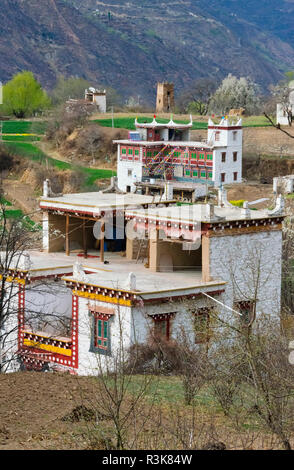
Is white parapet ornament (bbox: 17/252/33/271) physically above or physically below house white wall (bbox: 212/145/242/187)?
above

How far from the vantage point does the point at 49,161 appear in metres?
78.9

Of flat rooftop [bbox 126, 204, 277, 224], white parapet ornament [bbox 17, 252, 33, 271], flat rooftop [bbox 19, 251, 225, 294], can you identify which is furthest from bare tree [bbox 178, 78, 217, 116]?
white parapet ornament [bbox 17, 252, 33, 271]

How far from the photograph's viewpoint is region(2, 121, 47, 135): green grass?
9145 cm

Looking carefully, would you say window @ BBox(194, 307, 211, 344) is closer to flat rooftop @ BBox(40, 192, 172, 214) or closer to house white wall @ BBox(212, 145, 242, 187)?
flat rooftop @ BBox(40, 192, 172, 214)

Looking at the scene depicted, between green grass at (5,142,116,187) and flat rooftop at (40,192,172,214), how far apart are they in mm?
35571

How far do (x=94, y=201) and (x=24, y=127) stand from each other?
6392 centimetres

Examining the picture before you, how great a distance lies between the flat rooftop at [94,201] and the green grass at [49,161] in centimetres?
3557

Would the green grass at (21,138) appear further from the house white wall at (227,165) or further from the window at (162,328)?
the window at (162,328)

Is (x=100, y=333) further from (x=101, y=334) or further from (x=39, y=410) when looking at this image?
(x=39, y=410)

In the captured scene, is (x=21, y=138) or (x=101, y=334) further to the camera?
(x=21, y=138)

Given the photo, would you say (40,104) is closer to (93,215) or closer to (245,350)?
(93,215)

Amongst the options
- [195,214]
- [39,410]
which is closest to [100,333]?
[195,214]

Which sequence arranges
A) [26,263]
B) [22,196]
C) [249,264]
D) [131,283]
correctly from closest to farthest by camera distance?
[131,283]
[249,264]
[26,263]
[22,196]

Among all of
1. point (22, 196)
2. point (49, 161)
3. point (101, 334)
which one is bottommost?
point (22, 196)
